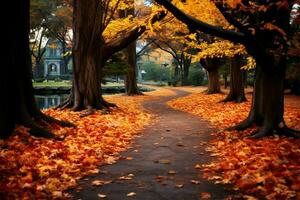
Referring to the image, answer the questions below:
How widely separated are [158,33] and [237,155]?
145 ft

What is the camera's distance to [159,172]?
6883 mm

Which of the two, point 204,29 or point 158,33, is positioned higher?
point 158,33

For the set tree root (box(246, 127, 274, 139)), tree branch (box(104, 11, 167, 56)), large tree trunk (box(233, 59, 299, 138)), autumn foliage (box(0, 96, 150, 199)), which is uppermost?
tree branch (box(104, 11, 167, 56))

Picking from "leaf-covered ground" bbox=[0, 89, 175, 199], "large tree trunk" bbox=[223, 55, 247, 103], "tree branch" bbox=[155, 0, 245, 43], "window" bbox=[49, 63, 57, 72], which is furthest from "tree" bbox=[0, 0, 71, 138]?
"window" bbox=[49, 63, 57, 72]

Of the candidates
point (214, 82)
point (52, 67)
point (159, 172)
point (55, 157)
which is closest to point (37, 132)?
point (55, 157)

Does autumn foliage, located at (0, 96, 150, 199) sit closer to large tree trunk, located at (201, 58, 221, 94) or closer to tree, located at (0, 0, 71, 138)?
tree, located at (0, 0, 71, 138)

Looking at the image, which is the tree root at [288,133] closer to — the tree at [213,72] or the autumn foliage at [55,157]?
the autumn foliage at [55,157]

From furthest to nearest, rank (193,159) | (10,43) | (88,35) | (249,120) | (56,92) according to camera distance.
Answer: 1. (56,92)
2. (88,35)
3. (249,120)
4. (10,43)
5. (193,159)

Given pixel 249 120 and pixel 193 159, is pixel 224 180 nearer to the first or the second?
pixel 193 159

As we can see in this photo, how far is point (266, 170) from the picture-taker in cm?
649

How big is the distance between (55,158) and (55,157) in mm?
65

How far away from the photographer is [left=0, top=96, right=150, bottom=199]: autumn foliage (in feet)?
18.7

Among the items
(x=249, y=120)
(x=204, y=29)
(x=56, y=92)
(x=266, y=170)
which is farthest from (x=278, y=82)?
(x=56, y=92)

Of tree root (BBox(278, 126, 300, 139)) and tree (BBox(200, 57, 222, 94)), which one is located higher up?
tree (BBox(200, 57, 222, 94))
